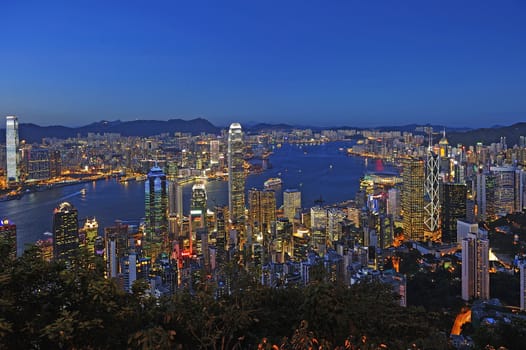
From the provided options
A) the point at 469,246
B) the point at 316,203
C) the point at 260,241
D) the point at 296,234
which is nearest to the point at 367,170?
the point at 316,203

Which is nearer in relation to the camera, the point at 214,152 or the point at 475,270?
the point at 475,270

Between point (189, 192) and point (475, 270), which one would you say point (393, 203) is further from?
point (475, 270)

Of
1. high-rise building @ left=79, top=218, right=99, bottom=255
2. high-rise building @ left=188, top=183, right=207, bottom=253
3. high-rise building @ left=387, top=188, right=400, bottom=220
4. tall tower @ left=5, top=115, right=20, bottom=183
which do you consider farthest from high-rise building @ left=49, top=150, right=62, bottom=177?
high-rise building @ left=387, top=188, right=400, bottom=220

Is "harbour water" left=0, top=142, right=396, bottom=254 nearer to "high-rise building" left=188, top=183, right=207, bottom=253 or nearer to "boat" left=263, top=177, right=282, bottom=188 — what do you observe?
"boat" left=263, top=177, right=282, bottom=188

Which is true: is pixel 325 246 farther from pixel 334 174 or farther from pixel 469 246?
pixel 334 174

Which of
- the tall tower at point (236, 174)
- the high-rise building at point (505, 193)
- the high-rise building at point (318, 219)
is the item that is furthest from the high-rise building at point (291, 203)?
the high-rise building at point (505, 193)

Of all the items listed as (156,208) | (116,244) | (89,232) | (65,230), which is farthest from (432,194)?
(65,230)
